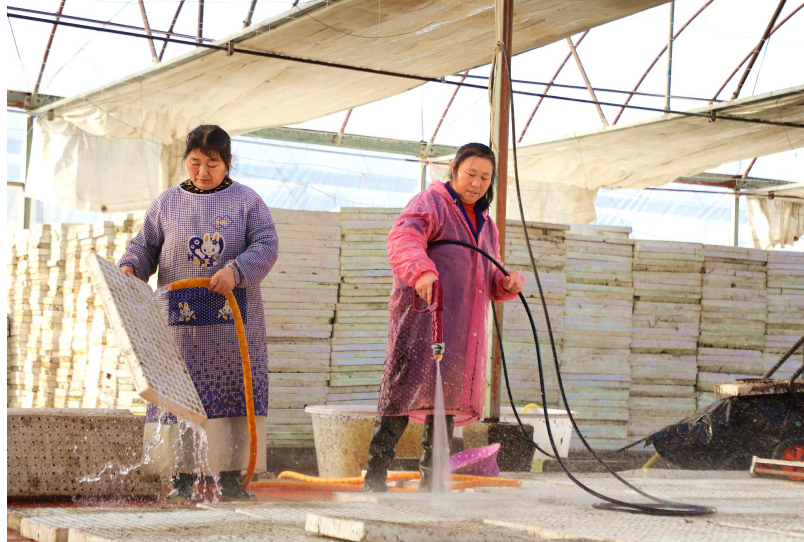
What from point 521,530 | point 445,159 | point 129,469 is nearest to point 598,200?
point 445,159

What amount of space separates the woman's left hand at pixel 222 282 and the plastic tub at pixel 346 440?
2.20m

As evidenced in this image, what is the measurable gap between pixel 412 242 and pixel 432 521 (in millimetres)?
1371

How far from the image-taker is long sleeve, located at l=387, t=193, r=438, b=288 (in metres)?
3.80

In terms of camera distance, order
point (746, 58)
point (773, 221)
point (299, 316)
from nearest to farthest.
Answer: point (299, 316)
point (746, 58)
point (773, 221)

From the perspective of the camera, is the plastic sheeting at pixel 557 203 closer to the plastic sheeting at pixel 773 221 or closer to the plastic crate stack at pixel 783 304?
the plastic sheeting at pixel 773 221

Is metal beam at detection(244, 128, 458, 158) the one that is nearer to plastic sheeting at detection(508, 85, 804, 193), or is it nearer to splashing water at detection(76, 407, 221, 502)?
plastic sheeting at detection(508, 85, 804, 193)

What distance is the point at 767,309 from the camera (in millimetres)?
9641

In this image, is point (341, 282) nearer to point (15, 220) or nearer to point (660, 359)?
point (660, 359)

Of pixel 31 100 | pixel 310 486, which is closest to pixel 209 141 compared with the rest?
pixel 310 486

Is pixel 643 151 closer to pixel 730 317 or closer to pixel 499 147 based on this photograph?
pixel 730 317

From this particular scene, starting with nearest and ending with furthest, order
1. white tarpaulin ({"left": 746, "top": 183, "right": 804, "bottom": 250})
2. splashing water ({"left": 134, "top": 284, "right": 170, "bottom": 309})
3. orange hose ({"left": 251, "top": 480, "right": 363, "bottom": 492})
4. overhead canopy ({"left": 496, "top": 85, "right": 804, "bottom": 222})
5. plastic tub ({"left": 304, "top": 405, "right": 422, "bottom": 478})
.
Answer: splashing water ({"left": 134, "top": 284, "right": 170, "bottom": 309}), orange hose ({"left": 251, "top": 480, "right": 363, "bottom": 492}), plastic tub ({"left": 304, "top": 405, "right": 422, "bottom": 478}), overhead canopy ({"left": 496, "top": 85, "right": 804, "bottom": 222}), white tarpaulin ({"left": 746, "top": 183, "right": 804, "bottom": 250})

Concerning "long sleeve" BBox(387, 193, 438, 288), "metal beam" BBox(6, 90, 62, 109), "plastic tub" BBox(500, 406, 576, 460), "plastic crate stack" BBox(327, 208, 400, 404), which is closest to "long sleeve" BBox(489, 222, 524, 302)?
"long sleeve" BBox(387, 193, 438, 288)

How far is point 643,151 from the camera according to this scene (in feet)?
41.7

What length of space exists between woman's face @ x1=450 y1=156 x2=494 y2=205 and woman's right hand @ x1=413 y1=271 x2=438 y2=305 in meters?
0.57
